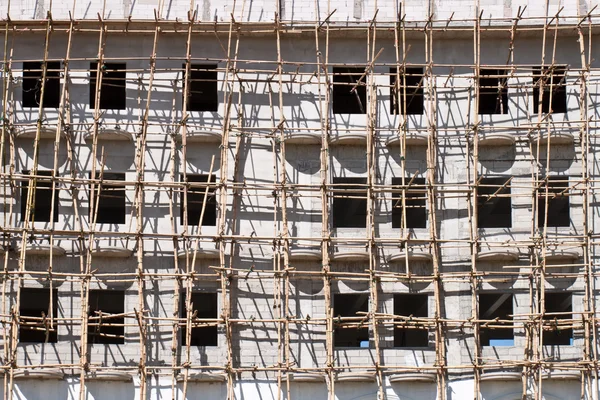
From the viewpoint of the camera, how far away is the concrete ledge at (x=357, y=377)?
2728 cm

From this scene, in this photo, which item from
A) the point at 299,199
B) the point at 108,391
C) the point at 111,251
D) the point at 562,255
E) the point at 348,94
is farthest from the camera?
the point at 348,94

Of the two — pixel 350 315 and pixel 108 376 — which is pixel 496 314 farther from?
pixel 108 376

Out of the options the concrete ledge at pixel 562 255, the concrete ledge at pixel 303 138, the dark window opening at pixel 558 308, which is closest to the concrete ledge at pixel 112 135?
the concrete ledge at pixel 303 138

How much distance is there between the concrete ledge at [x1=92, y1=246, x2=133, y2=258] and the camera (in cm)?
2758

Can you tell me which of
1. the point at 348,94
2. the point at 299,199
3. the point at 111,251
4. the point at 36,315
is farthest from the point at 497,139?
the point at 36,315

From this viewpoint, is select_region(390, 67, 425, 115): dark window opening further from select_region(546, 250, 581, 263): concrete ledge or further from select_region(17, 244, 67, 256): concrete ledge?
select_region(17, 244, 67, 256): concrete ledge

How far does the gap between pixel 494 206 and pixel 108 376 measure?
369 inches

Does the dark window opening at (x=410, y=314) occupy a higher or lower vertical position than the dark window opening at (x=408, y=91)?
lower

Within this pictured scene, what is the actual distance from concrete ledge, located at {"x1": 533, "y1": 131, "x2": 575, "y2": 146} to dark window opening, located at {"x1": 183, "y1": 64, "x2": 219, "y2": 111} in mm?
7224

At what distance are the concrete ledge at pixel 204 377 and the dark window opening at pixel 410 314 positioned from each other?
4128mm

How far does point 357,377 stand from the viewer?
27281 millimetres

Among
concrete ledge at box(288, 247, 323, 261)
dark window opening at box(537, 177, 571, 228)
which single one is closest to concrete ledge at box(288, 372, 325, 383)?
concrete ledge at box(288, 247, 323, 261)

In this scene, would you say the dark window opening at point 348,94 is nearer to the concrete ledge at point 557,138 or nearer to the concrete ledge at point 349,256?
the concrete ledge at point 349,256

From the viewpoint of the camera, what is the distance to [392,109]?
29484 millimetres
